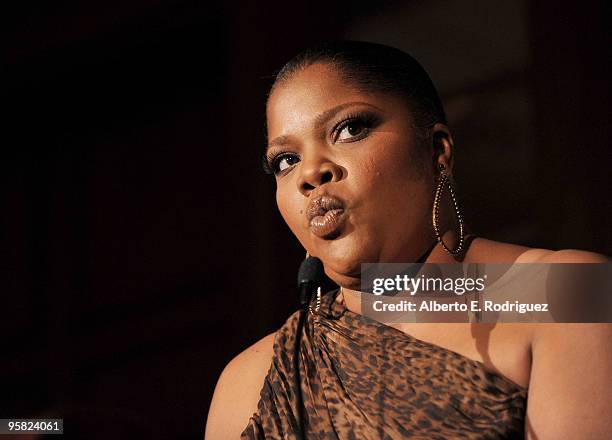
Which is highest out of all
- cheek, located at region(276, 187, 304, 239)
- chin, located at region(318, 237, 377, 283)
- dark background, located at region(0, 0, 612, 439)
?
dark background, located at region(0, 0, 612, 439)

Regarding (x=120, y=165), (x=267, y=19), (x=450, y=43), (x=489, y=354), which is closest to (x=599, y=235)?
(x=450, y=43)

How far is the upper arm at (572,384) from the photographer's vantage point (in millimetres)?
1240

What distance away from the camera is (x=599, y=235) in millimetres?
1905

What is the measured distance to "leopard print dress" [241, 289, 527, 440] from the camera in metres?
1.29

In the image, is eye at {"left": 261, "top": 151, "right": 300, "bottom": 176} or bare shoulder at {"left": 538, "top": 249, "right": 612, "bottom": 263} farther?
eye at {"left": 261, "top": 151, "right": 300, "bottom": 176}

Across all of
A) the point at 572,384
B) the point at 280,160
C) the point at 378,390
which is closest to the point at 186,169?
the point at 280,160

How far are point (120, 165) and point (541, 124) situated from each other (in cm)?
104

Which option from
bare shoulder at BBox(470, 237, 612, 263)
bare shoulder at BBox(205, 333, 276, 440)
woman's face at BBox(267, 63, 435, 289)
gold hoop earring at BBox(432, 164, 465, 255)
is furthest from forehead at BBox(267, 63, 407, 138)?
bare shoulder at BBox(205, 333, 276, 440)

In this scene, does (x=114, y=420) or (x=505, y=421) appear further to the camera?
(x=114, y=420)

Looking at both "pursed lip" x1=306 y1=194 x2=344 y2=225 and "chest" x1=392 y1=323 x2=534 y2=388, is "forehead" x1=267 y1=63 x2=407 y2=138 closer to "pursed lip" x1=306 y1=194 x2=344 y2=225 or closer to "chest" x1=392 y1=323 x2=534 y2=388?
"pursed lip" x1=306 y1=194 x2=344 y2=225

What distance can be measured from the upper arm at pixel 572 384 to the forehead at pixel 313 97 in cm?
38

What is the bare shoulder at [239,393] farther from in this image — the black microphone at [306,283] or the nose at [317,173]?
the nose at [317,173]

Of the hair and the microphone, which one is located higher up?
the hair

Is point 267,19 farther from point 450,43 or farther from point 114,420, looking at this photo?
point 114,420
